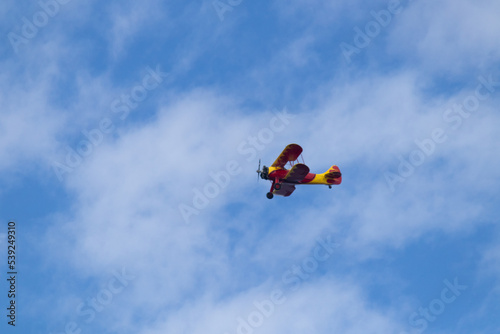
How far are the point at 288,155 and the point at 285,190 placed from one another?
4180 mm

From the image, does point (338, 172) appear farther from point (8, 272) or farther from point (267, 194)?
point (8, 272)

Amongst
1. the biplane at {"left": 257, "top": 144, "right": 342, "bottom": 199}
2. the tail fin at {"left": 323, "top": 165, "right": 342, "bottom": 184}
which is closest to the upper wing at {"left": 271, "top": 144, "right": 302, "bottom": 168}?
the biplane at {"left": 257, "top": 144, "right": 342, "bottom": 199}

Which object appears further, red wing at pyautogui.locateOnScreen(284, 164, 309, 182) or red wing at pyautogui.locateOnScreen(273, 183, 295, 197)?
red wing at pyautogui.locateOnScreen(273, 183, 295, 197)

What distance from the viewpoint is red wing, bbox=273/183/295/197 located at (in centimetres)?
5762

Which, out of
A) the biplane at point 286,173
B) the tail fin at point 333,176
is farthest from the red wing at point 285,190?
the tail fin at point 333,176

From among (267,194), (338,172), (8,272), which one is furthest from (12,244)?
(338,172)

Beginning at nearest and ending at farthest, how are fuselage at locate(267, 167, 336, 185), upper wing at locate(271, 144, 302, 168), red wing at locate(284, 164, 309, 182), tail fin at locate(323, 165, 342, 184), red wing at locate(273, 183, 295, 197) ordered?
red wing at locate(284, 164, 309, 182) < upper wing at locate(271, 144, 302, 168) < fuselage at locate(267, 167, 336, 185) < red wing at locate(273, 183, 295, 197) < tail fin at locate(323, 165, 342, 184)

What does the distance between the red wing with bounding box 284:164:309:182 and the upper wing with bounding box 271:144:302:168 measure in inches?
54.6

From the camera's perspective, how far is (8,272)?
164 ft

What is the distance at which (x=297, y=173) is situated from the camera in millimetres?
55344

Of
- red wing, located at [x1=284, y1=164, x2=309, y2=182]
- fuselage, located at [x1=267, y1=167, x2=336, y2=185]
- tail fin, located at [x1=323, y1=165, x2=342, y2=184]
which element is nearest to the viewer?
red wing, located at [x1=284, y1=164, x2=309, y2=182]

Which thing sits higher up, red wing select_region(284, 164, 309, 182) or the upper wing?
the upper wing

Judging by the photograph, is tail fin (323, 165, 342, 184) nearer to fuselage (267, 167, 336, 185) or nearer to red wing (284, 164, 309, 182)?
fuselage (267, 167, 336, 185)

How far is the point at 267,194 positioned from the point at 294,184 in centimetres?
282
